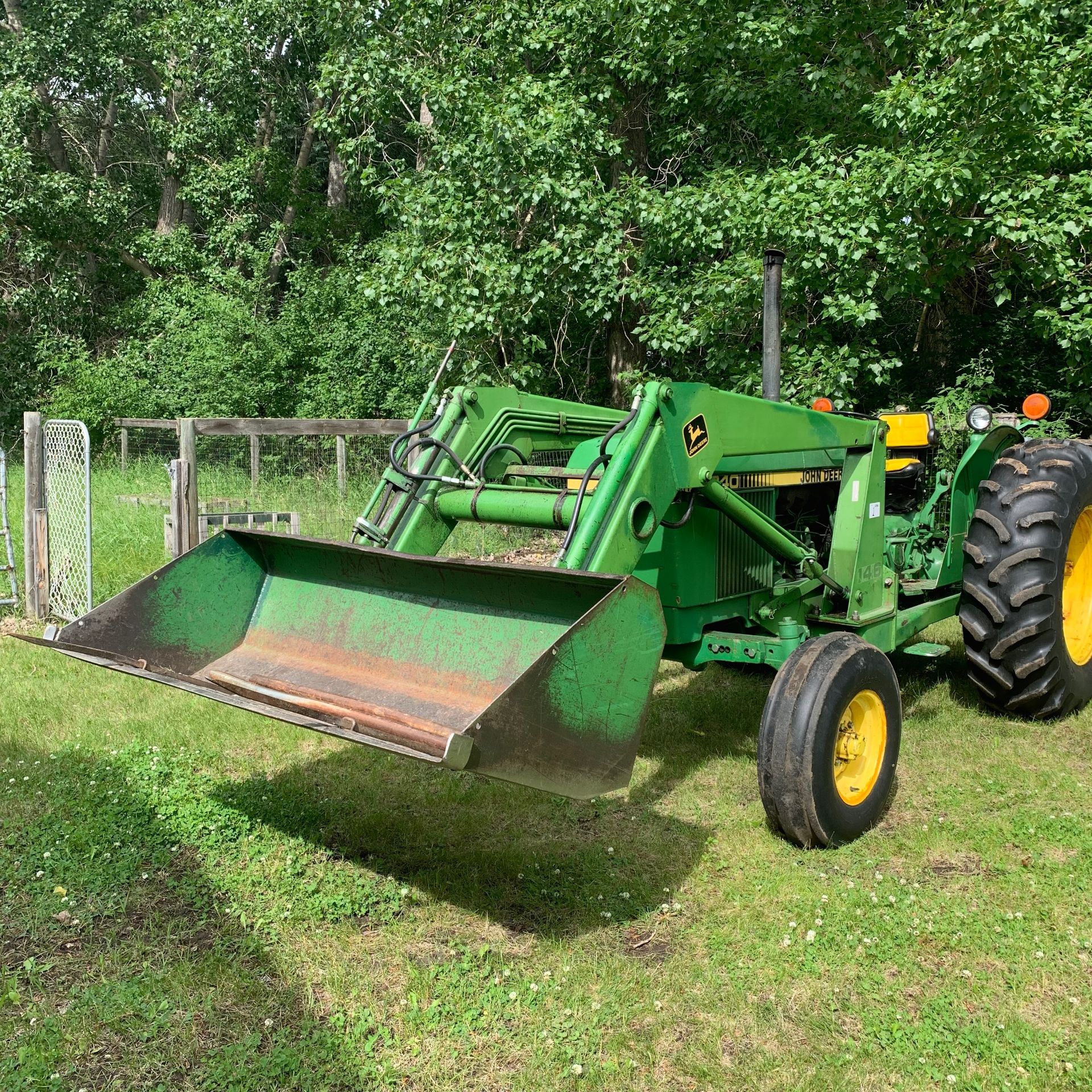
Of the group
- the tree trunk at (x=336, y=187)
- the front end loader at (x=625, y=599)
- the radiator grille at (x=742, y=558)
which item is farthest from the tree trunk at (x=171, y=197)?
the radiator grille at (x=742, y=558)

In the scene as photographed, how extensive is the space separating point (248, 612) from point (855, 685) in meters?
2.50

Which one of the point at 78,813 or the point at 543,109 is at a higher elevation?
the point at 543,109

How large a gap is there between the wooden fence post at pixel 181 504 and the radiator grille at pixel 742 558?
4.34 m

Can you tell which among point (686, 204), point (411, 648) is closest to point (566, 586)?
point (411, 648)

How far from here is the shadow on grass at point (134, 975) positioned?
2783mm

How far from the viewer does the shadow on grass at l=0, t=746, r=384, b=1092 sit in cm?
278

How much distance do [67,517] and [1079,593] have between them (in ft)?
22.7

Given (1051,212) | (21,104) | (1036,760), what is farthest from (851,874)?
(21,104)

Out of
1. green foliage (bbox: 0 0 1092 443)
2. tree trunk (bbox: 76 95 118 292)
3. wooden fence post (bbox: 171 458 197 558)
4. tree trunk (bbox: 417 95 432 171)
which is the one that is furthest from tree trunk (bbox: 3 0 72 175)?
wooden fence post (bbox: 171 458 197 558)

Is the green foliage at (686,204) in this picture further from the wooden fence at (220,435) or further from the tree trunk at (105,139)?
the tree trunk at (105,139)

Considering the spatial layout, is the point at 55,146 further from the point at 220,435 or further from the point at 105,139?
the point at 220,435

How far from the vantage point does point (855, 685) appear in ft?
13.1

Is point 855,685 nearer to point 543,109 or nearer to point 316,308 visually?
point 543,109

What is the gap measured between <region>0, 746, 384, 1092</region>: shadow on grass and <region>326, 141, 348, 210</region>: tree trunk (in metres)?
18.4
